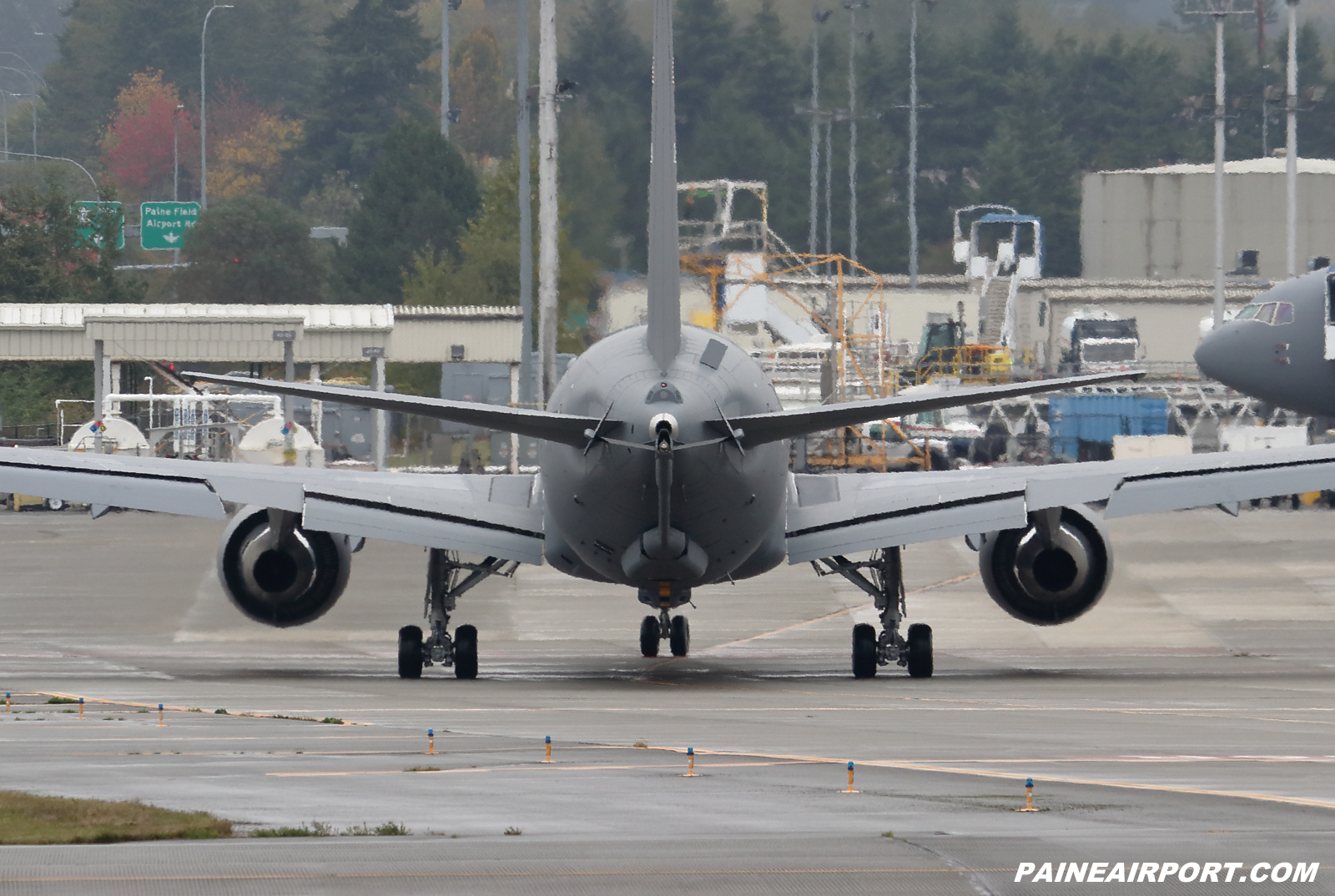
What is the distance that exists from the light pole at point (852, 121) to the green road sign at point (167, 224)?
3548cm

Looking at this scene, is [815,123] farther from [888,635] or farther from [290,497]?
[290,497]

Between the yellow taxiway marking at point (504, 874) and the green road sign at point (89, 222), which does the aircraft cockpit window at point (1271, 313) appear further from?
the green road sign at point (89, 222)

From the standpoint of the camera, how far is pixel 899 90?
131125 millimetres

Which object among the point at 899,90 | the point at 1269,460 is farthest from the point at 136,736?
the point at 899,90

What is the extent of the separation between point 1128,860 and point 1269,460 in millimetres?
17065

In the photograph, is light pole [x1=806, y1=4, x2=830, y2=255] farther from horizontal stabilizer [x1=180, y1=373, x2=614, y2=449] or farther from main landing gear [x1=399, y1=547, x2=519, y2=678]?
horizontal stabilizer [x1=180, y1=373, x2=614, y2=449]

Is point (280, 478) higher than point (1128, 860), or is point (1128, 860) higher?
point (280, 478)

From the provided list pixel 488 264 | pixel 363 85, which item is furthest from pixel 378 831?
pixel 363 85

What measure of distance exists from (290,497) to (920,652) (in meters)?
8.85

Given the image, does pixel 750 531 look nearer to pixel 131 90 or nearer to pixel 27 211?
pixel 27 211

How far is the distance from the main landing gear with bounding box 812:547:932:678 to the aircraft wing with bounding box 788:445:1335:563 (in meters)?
0.51

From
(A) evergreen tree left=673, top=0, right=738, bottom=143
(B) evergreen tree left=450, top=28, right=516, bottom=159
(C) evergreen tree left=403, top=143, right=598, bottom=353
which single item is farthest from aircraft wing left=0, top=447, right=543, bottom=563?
(B) evergreen tree left=450, top=28, right=516, bottom=159

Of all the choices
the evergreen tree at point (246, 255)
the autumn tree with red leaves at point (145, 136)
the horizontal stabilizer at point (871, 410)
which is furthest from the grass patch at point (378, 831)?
the autumn tree with red leaves at point (145, 136)

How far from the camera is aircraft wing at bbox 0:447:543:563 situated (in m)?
28.2
